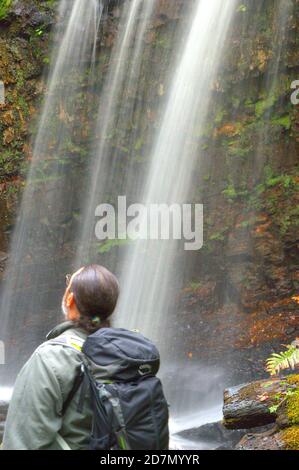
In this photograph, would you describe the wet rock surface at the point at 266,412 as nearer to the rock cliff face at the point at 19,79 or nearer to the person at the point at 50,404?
the person at the point at 50,404

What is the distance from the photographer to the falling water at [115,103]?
10891 millimetres

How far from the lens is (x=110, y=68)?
11.2m

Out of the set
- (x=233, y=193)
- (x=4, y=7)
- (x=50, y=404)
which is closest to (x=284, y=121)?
(x=233, y=193)

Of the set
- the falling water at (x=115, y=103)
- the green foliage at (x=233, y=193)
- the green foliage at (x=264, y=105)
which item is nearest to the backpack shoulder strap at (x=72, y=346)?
the green foliage at (x=233, y=193)

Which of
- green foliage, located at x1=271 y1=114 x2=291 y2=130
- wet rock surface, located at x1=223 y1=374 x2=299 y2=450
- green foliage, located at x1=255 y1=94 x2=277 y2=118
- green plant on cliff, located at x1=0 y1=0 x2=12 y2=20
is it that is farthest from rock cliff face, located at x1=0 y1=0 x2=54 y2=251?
wet rock surface, located at x1=223 y1=374 x2=299 y2=450

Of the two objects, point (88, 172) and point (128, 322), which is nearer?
point (128, 322)

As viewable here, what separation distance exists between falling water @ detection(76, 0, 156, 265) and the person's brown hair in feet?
29.2

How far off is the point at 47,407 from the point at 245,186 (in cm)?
829

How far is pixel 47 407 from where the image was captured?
5.88 feet

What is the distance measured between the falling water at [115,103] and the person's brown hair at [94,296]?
350 inches

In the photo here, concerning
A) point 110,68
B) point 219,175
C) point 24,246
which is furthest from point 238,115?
point 24,246

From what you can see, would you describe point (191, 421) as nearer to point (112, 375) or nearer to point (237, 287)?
point (237, 287)

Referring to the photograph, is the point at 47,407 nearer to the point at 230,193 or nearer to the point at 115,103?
the point at 230,193

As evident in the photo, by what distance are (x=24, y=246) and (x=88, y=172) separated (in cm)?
223
